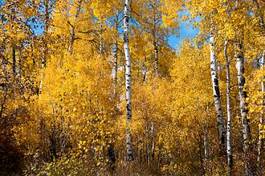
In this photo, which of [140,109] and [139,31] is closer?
[140,109]

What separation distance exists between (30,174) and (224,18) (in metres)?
7.14

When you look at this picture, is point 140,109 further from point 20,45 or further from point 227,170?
point 20,45

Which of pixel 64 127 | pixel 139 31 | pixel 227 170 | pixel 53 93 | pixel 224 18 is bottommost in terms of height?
pixel 227 170

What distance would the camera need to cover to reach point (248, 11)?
13.3 meters

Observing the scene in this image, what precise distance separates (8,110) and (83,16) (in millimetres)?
11213

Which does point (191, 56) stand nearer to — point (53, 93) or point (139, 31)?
point (139, 31)

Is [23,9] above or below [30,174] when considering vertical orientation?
above

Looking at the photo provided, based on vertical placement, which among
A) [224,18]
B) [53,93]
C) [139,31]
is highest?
[139,31]

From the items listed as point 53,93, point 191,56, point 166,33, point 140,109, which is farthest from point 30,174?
point 166,33

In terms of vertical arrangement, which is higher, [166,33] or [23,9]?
[166,33]

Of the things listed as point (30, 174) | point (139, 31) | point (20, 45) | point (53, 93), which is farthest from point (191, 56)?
point (20, 45)

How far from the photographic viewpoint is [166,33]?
33.4m

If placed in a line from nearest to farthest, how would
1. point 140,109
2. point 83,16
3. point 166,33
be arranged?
point 140,109, point 83,16, point 166,33

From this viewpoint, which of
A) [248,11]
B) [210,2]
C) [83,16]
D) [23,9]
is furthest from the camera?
[83,16]
